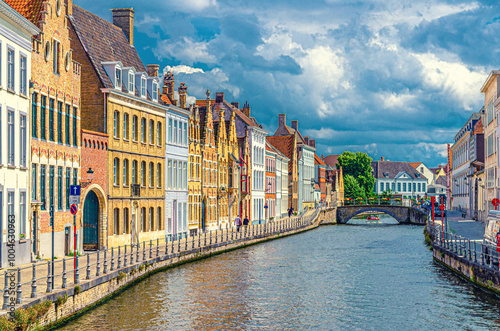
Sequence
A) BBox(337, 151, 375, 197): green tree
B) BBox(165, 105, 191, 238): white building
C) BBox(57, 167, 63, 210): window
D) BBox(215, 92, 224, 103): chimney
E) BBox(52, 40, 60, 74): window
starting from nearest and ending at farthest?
BBox(52, 40, 60, 74): window
BBox(57, 167, 63, 210): window
BBox(165, 105, 191, 238): white building
BBox(215, 92, 224, 103): chimney
BBox(337, 151, 375, 197): green tree

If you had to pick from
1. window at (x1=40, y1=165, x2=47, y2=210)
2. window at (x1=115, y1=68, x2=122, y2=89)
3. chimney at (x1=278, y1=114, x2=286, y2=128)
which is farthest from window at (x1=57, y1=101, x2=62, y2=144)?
chimney at (x1=278, y1=114, x2=286, y2=128)

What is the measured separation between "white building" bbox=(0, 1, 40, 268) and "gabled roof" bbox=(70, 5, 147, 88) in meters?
11.0

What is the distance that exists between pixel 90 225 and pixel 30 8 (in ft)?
42.3

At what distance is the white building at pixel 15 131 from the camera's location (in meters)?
30.1

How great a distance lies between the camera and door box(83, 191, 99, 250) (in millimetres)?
41969

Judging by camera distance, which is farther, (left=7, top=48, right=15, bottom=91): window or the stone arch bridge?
the stone arch bridge

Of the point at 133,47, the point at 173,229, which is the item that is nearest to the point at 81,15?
the point at 133,47

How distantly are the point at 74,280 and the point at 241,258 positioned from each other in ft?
75.4

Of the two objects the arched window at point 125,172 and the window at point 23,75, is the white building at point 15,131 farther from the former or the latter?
the arched window at point 125,172

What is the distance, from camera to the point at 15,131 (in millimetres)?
31562

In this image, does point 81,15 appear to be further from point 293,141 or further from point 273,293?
point 293,141

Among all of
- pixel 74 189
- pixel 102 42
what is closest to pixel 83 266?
pixel 74 189

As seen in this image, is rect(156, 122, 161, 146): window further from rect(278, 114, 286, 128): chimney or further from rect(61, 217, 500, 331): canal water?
rect(278, 114, 286, 128): chimney

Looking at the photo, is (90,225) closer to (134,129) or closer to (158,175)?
(134,129)
